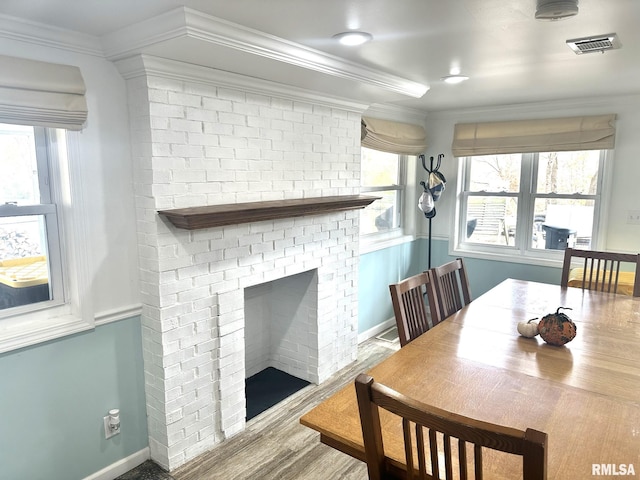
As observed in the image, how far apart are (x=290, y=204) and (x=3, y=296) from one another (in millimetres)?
1471

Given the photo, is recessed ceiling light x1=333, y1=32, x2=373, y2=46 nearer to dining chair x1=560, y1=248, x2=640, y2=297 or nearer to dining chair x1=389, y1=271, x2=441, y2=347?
dining chair x1=389, y1=271, x2=441, y2=347

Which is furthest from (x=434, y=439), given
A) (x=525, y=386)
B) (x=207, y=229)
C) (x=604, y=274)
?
(x=604, y=274)

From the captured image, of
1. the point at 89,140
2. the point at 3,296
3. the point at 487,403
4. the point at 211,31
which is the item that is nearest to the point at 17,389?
the point at 3,296

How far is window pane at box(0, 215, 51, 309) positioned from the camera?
1.98 m

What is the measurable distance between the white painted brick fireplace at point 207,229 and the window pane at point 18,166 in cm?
44

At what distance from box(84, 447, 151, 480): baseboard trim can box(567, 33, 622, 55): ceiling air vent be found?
300 cm

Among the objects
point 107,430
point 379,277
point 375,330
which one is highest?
point 379,277

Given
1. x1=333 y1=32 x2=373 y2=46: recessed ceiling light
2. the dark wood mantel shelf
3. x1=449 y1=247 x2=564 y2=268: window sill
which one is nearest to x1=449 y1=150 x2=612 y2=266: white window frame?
x1=449 y1=247 x2=564 y2=268: window sill

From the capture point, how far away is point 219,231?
8.12ft

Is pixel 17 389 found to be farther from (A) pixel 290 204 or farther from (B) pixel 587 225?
(B) pixel 587 225

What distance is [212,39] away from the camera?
5.96 ft

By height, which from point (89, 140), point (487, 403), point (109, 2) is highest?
point (109, 2)

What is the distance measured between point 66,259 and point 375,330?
2867mm

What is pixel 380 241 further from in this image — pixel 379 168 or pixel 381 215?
pixel 379 168
